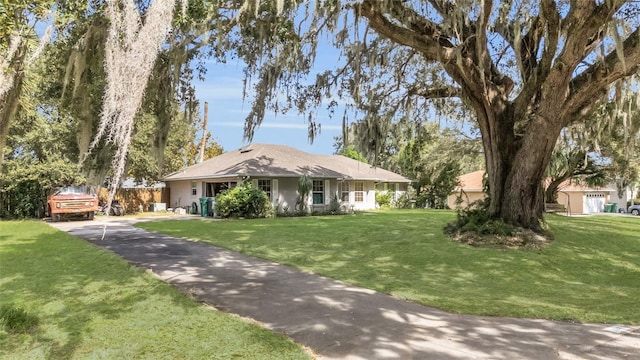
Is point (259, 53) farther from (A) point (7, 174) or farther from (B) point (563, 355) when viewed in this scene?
(A) point (7, 174)

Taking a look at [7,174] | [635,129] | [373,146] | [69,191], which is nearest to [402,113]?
[373,146]

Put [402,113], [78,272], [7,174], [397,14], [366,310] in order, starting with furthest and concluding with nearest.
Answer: [7,174], [402,113], [397,14], [78,272], [366,310]

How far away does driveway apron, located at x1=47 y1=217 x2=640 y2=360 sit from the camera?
4.54 meters

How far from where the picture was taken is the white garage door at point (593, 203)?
4356cm

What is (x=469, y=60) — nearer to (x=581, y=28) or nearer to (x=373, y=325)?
(x=581, y=28)

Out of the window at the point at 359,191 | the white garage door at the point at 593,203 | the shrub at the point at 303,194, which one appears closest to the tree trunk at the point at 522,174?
the shrub at the point at 303,194

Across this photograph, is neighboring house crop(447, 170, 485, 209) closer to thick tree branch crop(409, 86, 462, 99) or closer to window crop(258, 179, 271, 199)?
window crop(258, 179, 271, 199)

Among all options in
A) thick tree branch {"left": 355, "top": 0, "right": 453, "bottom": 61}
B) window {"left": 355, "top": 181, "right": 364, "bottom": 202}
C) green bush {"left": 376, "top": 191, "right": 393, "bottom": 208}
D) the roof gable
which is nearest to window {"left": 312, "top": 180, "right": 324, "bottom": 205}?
the roof gable

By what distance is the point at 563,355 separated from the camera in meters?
4.37

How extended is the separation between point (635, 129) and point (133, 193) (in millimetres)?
26759

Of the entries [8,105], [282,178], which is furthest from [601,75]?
[282,178]

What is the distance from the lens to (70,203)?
21.5m

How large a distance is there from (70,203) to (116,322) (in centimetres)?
1845

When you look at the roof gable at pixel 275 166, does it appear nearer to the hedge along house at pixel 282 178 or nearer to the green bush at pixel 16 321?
the hedge along house at pixel 282 178
